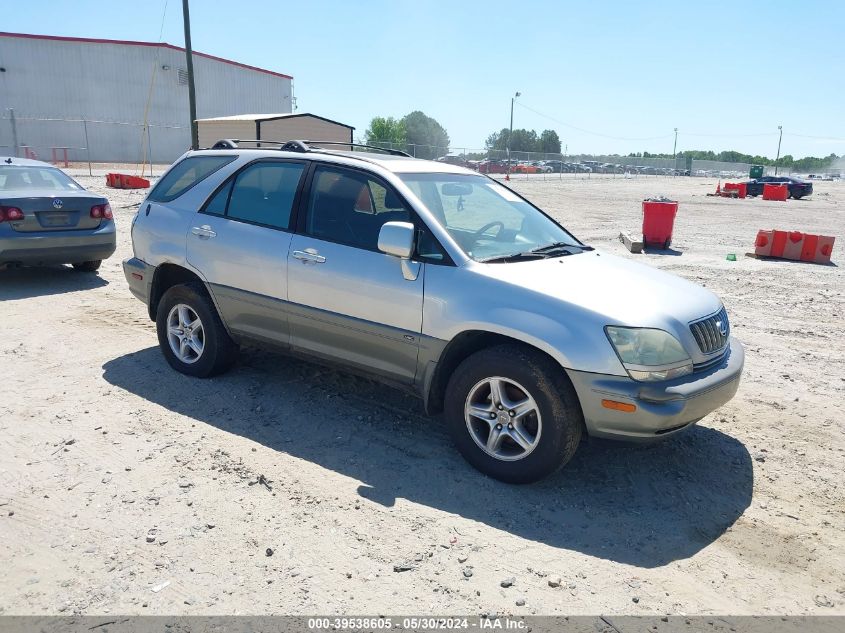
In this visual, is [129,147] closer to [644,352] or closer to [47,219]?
[47,219]

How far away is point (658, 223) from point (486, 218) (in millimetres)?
9391

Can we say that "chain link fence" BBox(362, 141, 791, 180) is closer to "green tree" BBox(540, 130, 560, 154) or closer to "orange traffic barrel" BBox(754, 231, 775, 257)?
"orange traffic barrel" BBox(754, 231, 775, 257)

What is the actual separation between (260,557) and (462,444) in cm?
136

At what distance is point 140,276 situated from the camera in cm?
555

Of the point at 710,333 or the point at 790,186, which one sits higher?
the point at 790,186

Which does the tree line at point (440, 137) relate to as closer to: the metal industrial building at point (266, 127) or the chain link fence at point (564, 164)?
the chain link fence at point (564, 164)

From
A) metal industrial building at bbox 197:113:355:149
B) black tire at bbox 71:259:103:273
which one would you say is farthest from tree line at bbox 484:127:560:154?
black tire at bbox 71:259:103:273

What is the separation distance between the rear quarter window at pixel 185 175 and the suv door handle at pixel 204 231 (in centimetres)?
45

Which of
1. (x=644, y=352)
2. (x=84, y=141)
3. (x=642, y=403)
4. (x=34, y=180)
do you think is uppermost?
(x=84, y=141)

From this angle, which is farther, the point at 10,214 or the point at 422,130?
the point at 422,130

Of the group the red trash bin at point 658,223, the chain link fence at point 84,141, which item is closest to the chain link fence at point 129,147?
the chain link fence at point 84,141

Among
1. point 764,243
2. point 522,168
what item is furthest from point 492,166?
point 764,243

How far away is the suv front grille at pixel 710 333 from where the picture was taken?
12.1 ft

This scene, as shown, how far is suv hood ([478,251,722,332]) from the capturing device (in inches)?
139
